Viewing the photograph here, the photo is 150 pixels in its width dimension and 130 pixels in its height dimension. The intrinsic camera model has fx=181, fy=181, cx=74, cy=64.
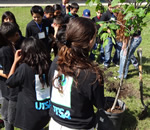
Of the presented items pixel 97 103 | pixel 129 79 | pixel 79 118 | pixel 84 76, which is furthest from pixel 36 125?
pixel 129 79

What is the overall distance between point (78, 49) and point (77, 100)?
0.42m

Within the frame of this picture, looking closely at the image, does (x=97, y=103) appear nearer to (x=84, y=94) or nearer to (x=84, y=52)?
(x=84, y=94)

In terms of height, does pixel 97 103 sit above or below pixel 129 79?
above

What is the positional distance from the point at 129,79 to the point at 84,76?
329cm

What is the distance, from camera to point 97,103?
1530 millimetres

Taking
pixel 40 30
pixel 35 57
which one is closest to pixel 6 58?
pixel 35 57

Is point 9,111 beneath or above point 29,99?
beneath

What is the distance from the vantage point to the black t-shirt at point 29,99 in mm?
1807

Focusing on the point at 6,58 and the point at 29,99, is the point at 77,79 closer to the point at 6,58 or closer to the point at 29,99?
the point at 29,99

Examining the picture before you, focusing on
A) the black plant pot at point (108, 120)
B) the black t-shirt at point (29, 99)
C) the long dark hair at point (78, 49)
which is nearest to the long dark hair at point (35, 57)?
the black t-shirt at point (29, 99)

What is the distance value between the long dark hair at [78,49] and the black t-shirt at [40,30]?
2549 millimetres

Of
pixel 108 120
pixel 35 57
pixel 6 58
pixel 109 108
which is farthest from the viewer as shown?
pixel 109 108

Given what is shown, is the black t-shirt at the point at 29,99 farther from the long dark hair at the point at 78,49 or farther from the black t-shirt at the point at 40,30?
the black t-shirt at the point at 40,30

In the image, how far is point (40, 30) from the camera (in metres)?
3.87
